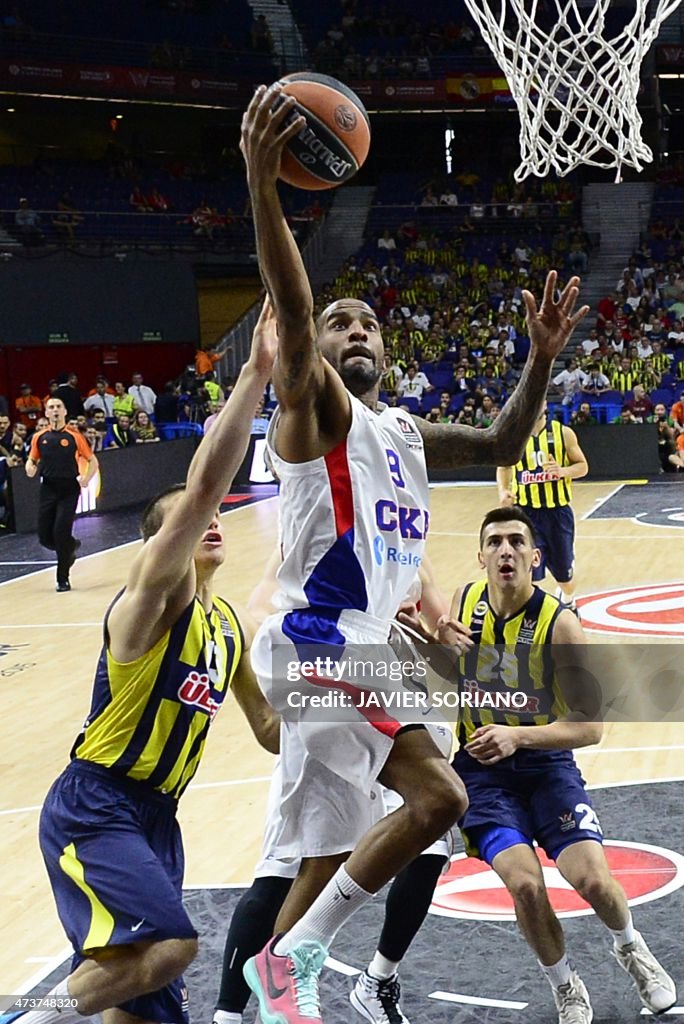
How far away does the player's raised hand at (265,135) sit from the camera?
3152 mm

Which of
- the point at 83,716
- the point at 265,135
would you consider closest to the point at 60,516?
the point at 83,716

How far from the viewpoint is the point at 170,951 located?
3.35 m

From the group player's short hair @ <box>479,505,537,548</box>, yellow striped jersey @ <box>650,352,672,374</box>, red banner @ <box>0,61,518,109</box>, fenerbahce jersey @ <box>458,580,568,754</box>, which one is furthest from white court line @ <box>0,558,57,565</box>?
red banner @ <box>0,61,518,109</box>

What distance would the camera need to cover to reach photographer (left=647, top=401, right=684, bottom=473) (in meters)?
19.9

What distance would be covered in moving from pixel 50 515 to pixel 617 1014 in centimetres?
939

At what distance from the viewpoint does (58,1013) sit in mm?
3475

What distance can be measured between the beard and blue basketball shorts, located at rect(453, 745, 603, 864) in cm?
152

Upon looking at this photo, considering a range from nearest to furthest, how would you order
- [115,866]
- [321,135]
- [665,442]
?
[115,866] → [321,135] → [665,442]

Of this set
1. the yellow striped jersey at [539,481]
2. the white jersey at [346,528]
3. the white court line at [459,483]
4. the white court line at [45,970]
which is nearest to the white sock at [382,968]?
the white jersey at [346,528]

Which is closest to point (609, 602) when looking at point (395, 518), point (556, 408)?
point (395, 518)

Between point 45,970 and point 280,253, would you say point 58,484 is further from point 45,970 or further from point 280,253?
point 280,253

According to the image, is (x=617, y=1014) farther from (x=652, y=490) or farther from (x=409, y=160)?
(x=409, y=160)

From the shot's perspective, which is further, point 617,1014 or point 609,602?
point 609,602

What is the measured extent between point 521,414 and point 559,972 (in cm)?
173
